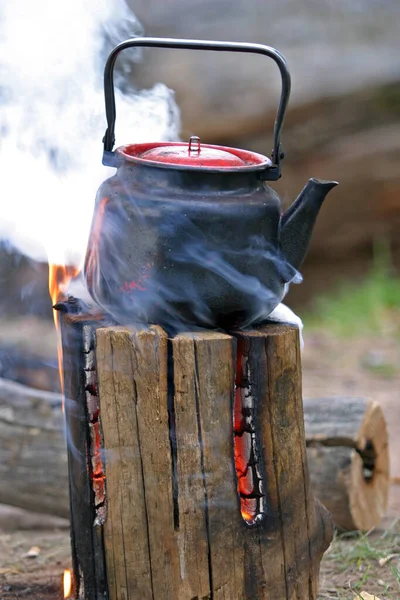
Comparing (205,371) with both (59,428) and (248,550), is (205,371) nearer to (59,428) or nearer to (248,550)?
(248,550)

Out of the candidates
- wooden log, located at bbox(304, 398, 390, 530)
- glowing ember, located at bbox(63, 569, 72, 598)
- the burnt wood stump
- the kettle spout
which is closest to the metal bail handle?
the kettle spout

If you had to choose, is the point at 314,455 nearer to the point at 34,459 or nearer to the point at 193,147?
the point at 34,459

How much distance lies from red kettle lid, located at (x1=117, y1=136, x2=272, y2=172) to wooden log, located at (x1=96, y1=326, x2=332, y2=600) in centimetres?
45

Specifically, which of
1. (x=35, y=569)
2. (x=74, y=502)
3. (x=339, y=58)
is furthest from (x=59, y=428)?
(x=339, y=58)

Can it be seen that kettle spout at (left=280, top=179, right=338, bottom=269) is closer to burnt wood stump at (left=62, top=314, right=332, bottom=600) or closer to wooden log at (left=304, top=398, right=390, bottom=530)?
burnt wood stump at (left=62, top=314, right=332, bottom=600)

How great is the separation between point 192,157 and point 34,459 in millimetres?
1761

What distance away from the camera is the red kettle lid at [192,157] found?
208 cm

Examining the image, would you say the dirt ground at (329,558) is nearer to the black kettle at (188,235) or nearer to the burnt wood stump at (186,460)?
the burnt wood stump at (186,460)

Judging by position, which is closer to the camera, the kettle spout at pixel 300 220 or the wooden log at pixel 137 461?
the wooden log at pixel 137 461

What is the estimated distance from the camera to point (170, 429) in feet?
7.02

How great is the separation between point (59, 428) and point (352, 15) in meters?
4.31

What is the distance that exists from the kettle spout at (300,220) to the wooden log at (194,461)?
0.75 ft

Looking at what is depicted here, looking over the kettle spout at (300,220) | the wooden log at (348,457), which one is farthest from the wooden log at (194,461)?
the wooden log at (348,457)

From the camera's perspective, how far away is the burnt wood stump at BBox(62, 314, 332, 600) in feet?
6.93
